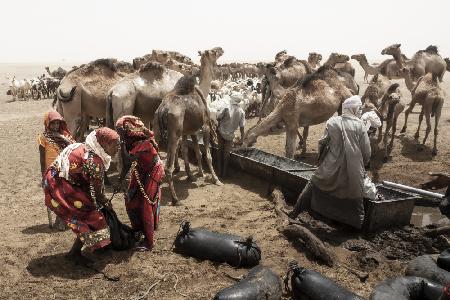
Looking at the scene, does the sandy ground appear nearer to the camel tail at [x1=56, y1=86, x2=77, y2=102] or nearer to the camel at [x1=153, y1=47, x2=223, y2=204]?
the camel at [x1=153, y1=47, x2=223, y2=204]

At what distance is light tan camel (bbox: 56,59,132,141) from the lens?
347 inches

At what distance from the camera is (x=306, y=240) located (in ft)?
16.9

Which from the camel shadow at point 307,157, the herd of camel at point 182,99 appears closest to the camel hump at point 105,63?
the herd of camel at point 182,99

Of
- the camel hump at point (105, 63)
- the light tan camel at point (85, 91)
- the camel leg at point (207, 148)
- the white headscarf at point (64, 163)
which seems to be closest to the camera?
the white headscarf at point (64, 163)

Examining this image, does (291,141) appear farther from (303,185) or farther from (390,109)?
(390,109)

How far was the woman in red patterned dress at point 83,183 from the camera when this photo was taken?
14.3 ft

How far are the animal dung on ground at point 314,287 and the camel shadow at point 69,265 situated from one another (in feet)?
6.69

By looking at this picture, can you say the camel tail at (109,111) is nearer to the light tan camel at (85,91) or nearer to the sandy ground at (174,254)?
the light tan camel at (85,91)

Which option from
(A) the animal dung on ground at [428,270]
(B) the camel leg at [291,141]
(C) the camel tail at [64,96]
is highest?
(C) the camel tail at [64,96]

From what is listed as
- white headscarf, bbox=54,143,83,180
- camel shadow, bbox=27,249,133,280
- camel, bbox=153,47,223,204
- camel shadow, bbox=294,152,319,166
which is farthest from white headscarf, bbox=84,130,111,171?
camel shadow, bbox=294,152,319,166

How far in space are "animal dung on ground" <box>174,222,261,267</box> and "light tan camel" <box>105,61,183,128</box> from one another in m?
3.87

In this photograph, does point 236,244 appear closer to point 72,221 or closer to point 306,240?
point 306,240

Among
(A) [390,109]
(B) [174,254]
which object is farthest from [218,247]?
(A) [390,109]

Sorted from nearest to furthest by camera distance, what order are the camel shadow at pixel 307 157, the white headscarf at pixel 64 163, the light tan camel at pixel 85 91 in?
1. the white headscarf at pixel 64 163
2. the light tan camel at pixel 85 91
3. the camel shadow at pixel 307 157
